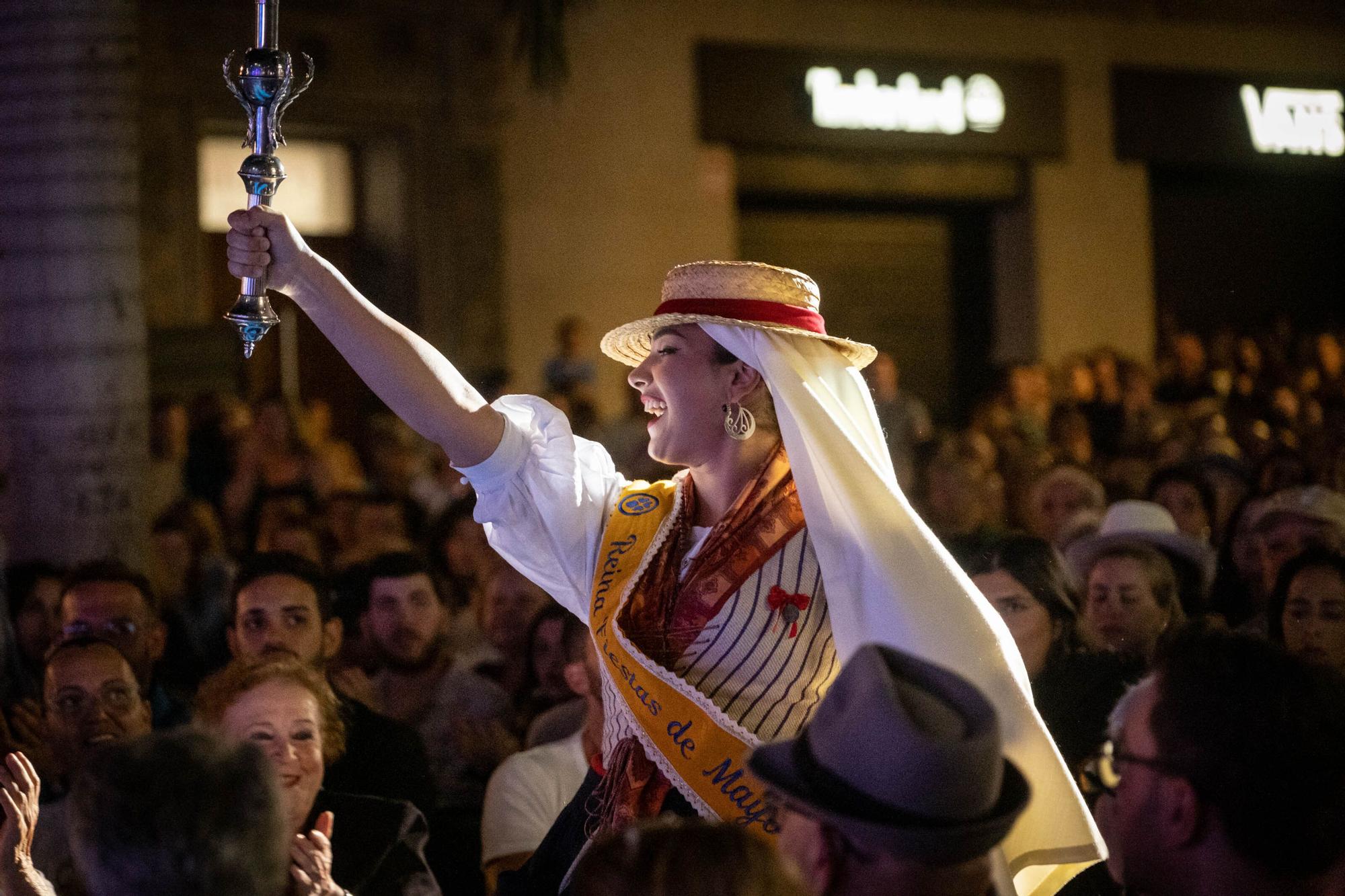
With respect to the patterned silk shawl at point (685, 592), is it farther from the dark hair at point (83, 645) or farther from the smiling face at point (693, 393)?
the dark hair at point (83, 645)

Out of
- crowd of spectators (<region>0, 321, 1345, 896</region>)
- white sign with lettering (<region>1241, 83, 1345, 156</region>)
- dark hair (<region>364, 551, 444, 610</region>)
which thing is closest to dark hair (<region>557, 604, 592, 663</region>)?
crowd of spectators (<region>0, 321, 1345, 896</region>)

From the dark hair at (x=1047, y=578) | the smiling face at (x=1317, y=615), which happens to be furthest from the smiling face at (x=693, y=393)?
the smiling face at (x=1317, y=615)

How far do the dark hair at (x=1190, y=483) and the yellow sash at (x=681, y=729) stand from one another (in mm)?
4731

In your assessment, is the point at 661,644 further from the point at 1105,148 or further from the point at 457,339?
the point at 1105,148

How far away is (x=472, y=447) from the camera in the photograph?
10.2 feet

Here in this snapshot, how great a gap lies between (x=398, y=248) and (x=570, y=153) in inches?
63.7

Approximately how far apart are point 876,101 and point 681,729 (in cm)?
1185

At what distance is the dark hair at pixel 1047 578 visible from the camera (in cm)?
495

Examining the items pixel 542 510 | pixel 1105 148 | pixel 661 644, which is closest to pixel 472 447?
pixel 542 510

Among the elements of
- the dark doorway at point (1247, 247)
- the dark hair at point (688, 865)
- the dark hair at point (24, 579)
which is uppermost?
the dark doorway at point (1247, 247)

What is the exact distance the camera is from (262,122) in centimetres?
290

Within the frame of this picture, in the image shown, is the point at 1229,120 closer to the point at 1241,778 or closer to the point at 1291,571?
the point at 1291,571

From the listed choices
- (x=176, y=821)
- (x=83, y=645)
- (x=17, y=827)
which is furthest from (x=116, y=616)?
(x=176, y=821)

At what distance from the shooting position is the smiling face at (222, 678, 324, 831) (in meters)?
3.94
